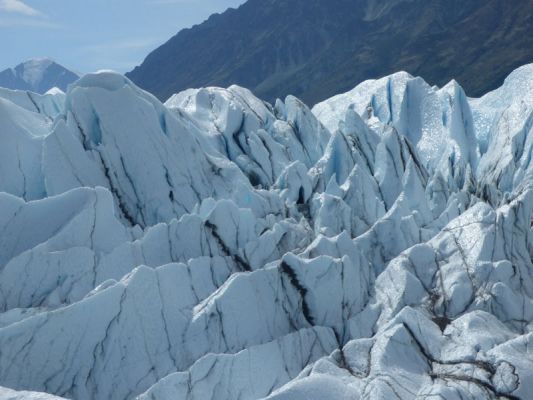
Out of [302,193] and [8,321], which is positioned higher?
[8,321]

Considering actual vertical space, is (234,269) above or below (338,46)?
above

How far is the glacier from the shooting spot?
29.0ft

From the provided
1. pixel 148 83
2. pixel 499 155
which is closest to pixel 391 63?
pixel 148 83

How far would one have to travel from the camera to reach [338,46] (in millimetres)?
119562

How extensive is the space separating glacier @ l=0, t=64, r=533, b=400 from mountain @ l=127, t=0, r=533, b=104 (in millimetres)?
68310

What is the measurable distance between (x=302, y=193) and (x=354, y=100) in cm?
1131

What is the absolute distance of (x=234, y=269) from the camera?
12125mm

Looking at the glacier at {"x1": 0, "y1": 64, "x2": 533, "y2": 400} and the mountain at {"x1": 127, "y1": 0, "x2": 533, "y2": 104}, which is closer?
the glacier at {"x1": 0, "y1": 64, "x2": 533, "y2": 400}

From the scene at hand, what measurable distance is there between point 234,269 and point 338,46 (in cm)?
11331

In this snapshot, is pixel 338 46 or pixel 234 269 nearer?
pixel 234 269

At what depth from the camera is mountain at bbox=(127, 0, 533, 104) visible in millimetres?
89875

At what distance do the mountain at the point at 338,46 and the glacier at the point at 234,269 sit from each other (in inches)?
2689

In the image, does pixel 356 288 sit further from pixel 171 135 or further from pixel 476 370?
pixel 171 135

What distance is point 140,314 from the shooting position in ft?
32.5
